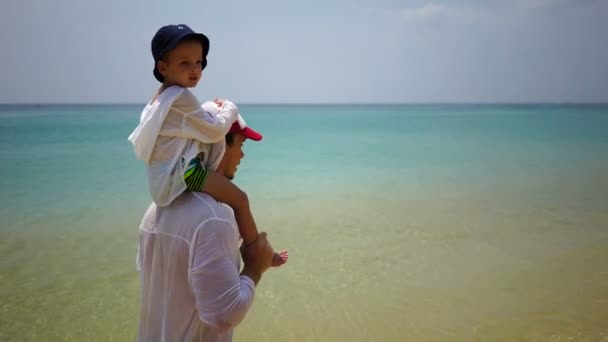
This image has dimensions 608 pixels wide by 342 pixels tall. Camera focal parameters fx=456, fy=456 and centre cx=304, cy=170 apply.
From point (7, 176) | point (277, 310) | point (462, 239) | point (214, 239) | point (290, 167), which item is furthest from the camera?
point (290, 167)

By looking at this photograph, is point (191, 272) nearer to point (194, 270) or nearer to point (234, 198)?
point (194, 270)

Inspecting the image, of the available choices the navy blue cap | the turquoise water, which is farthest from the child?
the turquoise water

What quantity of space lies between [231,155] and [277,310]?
123 inches

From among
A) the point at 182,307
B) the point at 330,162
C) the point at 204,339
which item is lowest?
the point at 330,162

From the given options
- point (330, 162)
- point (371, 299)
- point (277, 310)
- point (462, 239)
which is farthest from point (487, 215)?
point (330, 162)

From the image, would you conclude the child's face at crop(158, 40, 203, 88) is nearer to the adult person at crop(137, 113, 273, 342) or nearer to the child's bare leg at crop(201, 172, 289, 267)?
the adult person at crop(137, 113, 273, 342)

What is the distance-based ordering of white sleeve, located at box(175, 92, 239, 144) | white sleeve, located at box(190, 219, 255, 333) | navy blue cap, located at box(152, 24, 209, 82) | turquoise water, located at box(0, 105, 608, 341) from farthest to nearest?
turquoise water, located at box(0, 105, 608, 341)
navy blue cap, located at box(152, 24, 209, 82)
white sleeve, located at box(175, 92, 239, 144)
white sleeve, located at box(190, 219, 255, 333)

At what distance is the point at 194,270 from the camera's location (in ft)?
3.91

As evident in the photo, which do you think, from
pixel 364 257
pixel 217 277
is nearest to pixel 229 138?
pixel 217 277

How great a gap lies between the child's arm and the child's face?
0.30m

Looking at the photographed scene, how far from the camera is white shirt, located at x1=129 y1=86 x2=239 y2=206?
1274 mm

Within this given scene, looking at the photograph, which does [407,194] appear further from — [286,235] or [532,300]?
[532,300]

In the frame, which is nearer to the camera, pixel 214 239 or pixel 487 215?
pixel 214 239

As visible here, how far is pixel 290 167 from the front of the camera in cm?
1338
